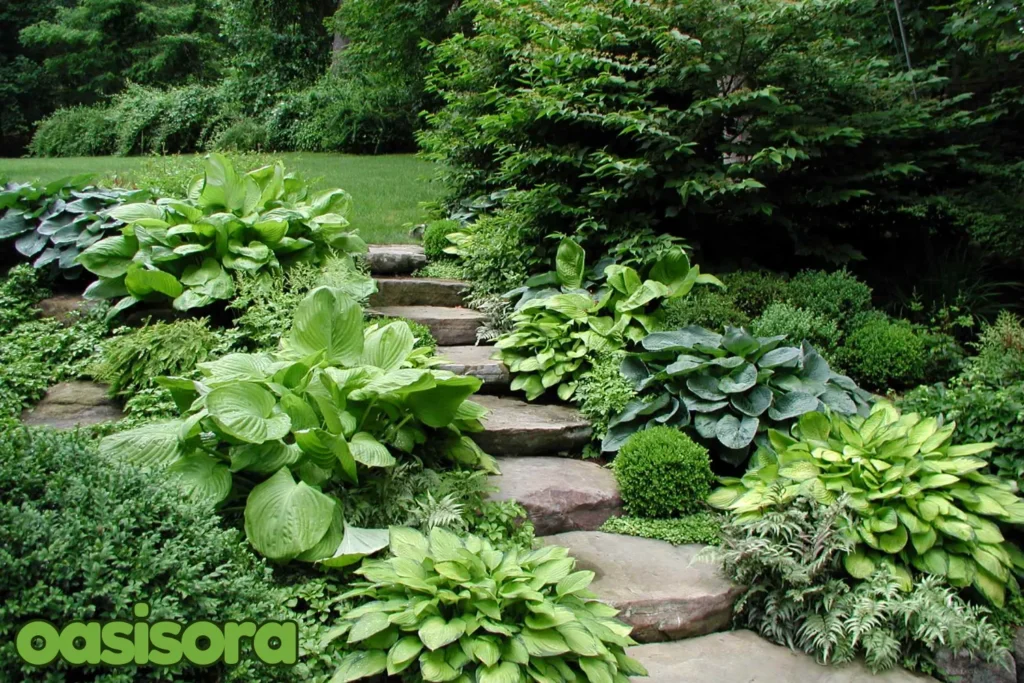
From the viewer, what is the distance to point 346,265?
4.83 m

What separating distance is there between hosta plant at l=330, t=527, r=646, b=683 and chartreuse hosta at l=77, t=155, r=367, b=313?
2441 millimetres

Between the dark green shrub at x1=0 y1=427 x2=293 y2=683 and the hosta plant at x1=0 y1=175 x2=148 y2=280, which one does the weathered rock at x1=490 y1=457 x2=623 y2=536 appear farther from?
the hosta plant at x1=0 y1=175 x2=148 y2=280

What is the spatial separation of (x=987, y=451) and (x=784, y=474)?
3.58 ft

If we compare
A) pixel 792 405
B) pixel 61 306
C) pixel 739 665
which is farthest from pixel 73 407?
pixel 792 405

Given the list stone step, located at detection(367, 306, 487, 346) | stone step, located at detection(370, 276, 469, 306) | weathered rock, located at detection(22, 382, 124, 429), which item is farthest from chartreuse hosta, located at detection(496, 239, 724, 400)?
weathered rock, located at detection(22, 382, 124, 429)

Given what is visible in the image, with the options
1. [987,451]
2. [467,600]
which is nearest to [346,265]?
[467,600]

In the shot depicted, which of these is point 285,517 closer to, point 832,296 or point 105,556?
point 105,556

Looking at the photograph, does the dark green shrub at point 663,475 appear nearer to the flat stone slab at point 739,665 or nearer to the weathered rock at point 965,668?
the flat stone slab at point 739,665

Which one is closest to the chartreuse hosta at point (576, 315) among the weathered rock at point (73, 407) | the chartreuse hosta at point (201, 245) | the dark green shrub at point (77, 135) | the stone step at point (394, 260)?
the stone step at point (394, 260)

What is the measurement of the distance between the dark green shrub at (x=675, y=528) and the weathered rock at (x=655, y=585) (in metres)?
0.04

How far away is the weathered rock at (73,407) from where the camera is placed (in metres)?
3.78

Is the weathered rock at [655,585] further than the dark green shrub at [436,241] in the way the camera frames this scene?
No

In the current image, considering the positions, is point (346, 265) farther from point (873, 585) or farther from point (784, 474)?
point (873, 585)

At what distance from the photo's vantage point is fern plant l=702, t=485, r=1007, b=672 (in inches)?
123
